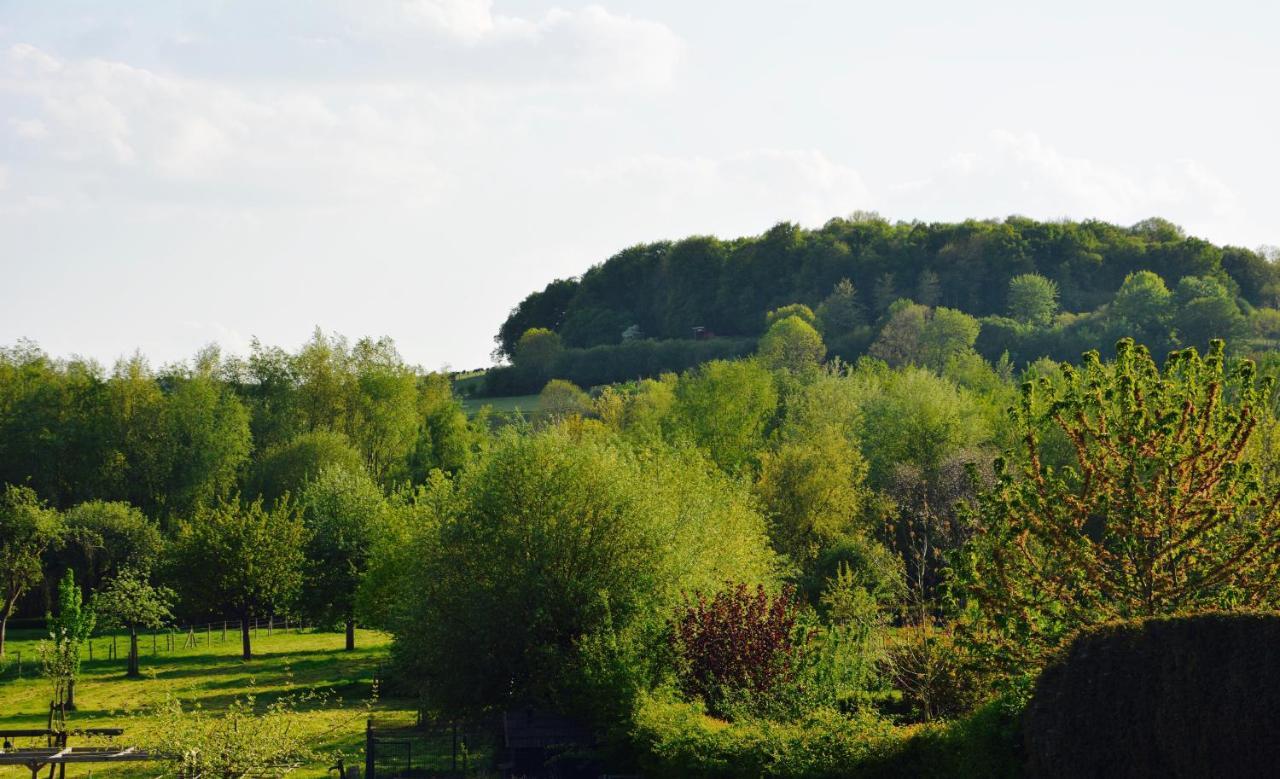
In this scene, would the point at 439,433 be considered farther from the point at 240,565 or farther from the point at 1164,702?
the point at 1164,702

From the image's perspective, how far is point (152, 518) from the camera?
67.8 metres

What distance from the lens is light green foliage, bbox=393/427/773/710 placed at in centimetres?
2641

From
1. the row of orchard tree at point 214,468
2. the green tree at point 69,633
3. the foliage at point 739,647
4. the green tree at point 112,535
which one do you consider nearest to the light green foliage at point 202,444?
the row of orchard tree at point 214,468

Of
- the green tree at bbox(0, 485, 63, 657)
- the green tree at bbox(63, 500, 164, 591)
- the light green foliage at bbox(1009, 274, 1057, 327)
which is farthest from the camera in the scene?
the light green foliage at bbox(1009, 274, 1057, 327)

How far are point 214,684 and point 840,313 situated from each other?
7320cm

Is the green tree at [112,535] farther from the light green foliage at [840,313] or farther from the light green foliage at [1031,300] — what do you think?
the light green foliage at [1031,300]

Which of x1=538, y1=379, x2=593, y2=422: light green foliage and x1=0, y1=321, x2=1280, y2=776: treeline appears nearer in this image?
x1=0, y1=321, x2=1280, y2=776: treeline

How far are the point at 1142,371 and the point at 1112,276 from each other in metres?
99.9

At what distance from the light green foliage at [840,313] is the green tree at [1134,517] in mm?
87249

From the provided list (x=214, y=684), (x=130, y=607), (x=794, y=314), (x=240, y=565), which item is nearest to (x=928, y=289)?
(x=794, y=314)

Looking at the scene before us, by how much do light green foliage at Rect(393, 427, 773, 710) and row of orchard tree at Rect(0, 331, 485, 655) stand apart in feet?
69.2

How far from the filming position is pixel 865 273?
116 metres

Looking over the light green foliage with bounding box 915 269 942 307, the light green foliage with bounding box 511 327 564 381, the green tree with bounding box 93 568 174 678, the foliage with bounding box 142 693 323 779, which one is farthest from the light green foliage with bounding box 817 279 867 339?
the foliage with bounding box 142 693 323 779

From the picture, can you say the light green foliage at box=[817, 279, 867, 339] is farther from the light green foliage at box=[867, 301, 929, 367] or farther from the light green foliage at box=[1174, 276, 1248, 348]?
the light green foliage at box=[1174, 276, 1248, 348]
